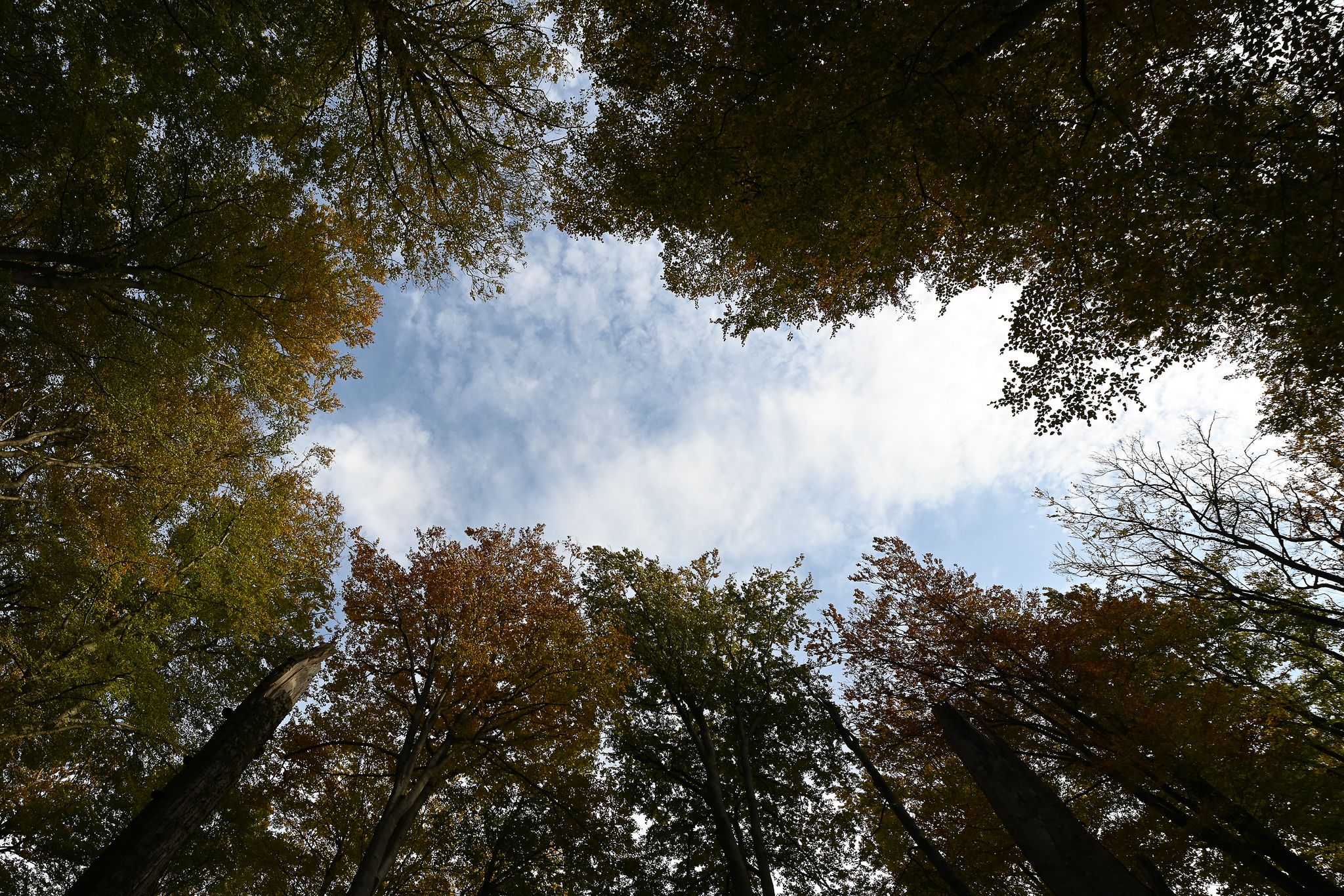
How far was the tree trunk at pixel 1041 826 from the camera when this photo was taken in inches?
83.9

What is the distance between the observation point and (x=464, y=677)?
8656 millimetres

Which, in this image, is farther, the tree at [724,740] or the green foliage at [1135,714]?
the tree at [724,740]

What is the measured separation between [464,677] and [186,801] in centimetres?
475

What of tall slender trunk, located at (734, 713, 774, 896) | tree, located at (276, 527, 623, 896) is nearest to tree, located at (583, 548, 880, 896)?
tall slender trunk, located at (734, 713, 774, 896)

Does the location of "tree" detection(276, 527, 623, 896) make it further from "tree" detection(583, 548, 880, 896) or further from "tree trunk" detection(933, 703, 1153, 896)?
"tree trunk" detection(933, 703, 1153, 896)

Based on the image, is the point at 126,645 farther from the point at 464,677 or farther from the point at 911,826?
the point at 911,826

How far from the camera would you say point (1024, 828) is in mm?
2400

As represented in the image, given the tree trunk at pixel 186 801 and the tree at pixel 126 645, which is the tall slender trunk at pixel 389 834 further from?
the tree at pixel 126 645

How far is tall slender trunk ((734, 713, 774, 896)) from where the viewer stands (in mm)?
9234

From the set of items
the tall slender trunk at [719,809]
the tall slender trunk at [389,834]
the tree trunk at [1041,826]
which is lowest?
the tree trunk at [1041,826]

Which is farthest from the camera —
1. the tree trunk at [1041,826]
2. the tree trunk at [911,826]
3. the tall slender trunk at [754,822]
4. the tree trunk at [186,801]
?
the tall slender trunk at [754,822]

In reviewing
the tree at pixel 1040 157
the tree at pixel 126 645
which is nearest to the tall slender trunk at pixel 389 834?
the tree at pixel 126 645

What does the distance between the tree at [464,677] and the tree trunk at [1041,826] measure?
717 cm

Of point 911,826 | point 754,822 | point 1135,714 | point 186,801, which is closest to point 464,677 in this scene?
point 186,801
